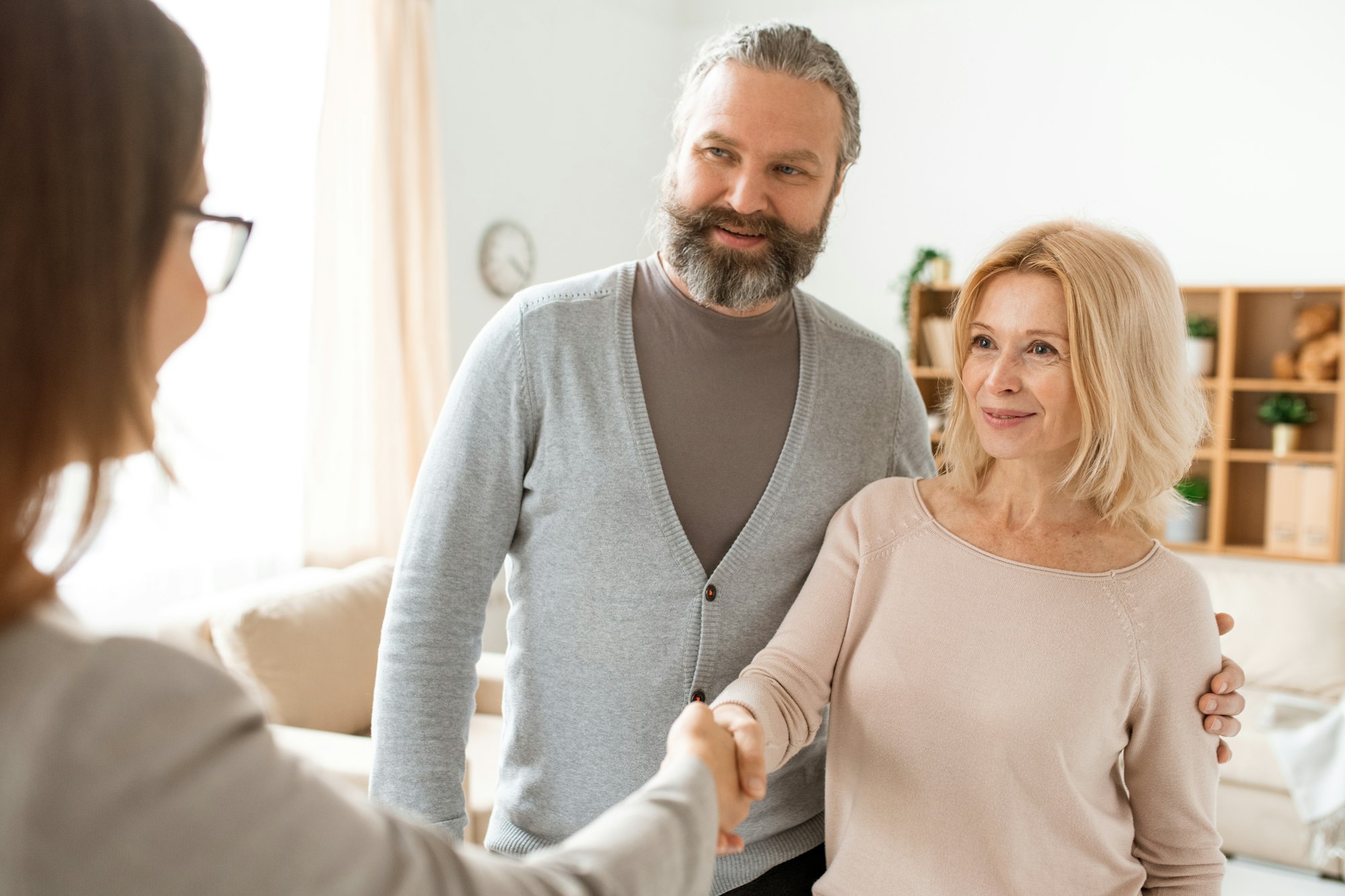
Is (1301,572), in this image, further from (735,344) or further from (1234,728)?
(735,344)

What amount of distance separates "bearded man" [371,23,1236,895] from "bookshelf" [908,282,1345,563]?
10.6 feet

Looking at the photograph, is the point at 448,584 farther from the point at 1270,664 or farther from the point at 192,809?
the point at 1270,664

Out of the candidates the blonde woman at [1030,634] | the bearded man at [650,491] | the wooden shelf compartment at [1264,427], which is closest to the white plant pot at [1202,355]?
the wooden shelf compartment at [1264,427]

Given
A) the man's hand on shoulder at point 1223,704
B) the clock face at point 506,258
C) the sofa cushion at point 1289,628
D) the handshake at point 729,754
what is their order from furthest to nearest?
the clock face at point 506,258 → the sofa cushion at point 1289,628 → the man's hand on shoulder at point 1223,704 → the handshake at point 729,754

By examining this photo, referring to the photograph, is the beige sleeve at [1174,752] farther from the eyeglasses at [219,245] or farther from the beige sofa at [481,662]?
the beige sofa at [481,662]

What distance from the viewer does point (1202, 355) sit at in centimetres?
477

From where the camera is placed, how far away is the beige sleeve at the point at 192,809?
541 mm

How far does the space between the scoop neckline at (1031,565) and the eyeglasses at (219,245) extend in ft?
3.33

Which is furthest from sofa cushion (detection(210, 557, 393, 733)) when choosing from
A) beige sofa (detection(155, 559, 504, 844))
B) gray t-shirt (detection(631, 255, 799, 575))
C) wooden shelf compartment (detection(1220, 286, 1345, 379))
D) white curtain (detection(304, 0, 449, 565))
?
wooden shelf compartment (detection(1220, 286, 1345, 379))

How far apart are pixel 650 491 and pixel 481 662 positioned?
2.43 meters

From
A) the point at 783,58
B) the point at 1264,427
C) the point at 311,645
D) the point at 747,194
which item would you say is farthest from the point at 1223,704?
the point at 1264,427

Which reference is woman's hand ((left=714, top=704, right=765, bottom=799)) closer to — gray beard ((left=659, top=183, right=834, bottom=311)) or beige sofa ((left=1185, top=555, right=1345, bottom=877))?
gray beard ((left=659, top=183, right=834, bottom=311))

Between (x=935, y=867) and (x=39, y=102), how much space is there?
1264 mm

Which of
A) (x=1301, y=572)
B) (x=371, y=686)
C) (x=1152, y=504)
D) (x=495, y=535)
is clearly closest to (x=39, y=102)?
(x=495, y=535)
